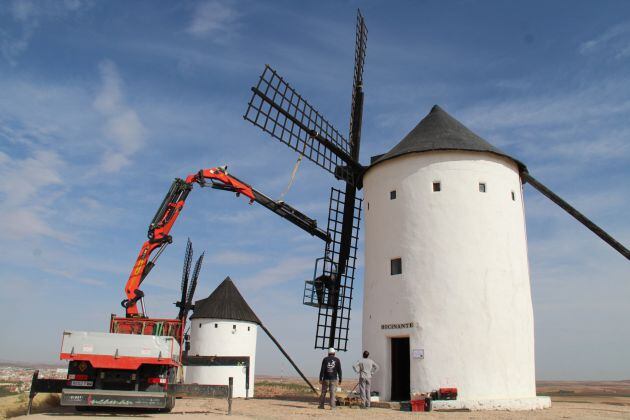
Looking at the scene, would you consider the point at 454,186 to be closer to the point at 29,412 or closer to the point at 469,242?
the point at 469,242

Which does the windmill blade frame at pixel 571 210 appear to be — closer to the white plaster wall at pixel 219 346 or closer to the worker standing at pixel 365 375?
the worker standing at pixel 365 375

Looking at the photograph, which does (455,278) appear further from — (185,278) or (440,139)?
(185,278)

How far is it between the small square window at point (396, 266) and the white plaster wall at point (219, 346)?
595 inches

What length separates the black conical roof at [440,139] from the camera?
55.2 ft

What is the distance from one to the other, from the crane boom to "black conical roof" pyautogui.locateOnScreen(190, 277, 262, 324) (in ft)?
33.7

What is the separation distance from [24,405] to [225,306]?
58.5 ft

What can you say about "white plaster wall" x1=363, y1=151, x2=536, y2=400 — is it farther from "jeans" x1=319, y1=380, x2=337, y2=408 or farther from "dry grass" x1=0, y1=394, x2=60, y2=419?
"dry grass" x1=0, y1=394, x2=60, y2=419

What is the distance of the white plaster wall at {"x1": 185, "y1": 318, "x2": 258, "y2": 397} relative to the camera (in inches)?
1131

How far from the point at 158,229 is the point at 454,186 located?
961 cm

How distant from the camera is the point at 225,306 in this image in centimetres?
3009

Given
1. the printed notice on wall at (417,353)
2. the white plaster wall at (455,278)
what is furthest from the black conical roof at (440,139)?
the printed notice on wall at (417,353)

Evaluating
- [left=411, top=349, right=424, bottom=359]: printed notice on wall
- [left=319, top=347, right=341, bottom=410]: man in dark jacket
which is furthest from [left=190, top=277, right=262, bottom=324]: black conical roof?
[left=411, top=349, right=424, bottom=359]: printed notice on wall

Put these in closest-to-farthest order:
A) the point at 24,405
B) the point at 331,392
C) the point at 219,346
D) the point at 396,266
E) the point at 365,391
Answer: the point at 24,405 < the point at 331,392 < the point at 365,391 < the point at 396,266 < the point at 219,346

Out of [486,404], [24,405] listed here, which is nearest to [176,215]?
[24,405]
